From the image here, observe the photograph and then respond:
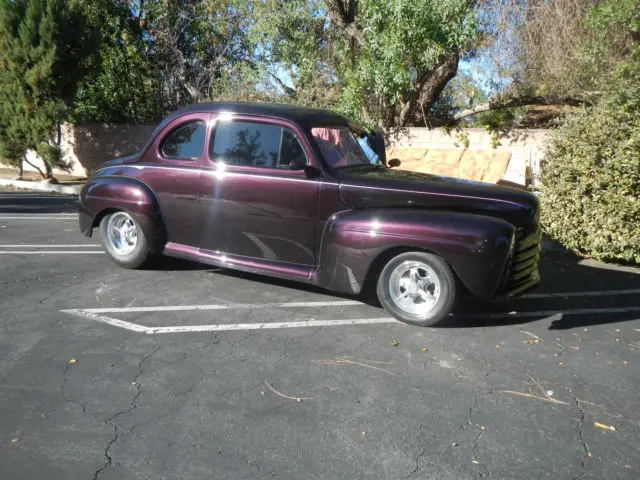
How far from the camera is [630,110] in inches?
288

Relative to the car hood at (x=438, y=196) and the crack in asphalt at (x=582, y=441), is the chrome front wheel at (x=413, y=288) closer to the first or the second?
the car hood at (x=438, y=196)

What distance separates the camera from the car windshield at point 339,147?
211 inches

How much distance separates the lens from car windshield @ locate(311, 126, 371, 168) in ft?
17.6

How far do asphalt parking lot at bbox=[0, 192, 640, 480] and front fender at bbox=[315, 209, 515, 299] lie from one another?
448mm

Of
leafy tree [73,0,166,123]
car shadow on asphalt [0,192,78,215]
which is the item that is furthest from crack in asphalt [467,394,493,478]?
leafy tree [73,0,166,123]

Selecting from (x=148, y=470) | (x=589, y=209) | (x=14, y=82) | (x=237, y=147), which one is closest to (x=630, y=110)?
(x=589, y=209)

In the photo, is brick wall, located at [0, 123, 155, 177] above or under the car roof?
under

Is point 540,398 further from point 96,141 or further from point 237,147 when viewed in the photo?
point 96,141

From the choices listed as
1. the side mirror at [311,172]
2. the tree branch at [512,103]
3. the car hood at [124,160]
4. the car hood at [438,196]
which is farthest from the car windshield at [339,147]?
the tree branch at [512,103]

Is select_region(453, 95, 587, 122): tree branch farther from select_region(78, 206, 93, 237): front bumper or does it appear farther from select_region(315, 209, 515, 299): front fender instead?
select_region(78, 206, 93, 237): front bumper

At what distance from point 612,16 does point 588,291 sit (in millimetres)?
6076

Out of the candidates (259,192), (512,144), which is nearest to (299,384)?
(259,192)

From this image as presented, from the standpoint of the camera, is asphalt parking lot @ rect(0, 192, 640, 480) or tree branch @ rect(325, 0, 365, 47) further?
tree branch @ rect(325, 0, 365, 47)

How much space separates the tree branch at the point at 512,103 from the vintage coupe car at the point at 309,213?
7518mm
